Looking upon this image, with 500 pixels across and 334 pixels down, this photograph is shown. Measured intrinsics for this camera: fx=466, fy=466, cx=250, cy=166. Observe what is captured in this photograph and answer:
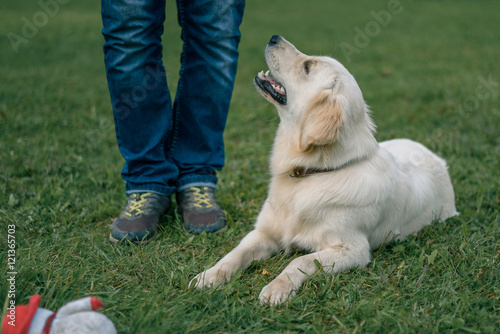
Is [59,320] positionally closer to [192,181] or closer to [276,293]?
[276,293]

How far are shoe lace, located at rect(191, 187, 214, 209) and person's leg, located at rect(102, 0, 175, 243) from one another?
5.6 inches

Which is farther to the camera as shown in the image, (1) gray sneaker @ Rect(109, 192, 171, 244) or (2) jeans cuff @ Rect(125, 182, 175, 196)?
(2) jeans cuff @ Rect(125, 182, 175, 196)

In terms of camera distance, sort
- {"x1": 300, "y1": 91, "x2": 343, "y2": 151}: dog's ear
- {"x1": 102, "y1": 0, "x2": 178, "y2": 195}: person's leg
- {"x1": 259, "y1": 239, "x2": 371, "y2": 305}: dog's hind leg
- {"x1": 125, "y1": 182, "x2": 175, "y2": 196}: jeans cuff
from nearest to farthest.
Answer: {"x1": 259, "y1": 239, "x2": 371, "y2": 305}: dog's hind leg, {"x1": 300, "y1": 91, "x2": 343, "y2": 151}: dog's ear, {"x1": 102, "y1": 0, "x2": 178, "y2": 195}: person's leg, {"x1": 125, "y1": 182, "x2": 175, "y2": 196}: jeans cuff

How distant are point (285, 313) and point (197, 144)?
4.26ft

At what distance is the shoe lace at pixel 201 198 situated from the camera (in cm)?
275

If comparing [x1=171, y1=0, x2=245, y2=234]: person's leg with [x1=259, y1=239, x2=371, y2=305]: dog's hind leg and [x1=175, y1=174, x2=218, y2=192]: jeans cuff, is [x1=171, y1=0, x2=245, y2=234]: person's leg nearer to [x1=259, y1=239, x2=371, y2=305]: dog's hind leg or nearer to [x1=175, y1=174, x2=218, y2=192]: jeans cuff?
[x1=175, y1=174, x2=218, y2=192]: jeans cuff

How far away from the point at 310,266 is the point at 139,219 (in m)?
0.99

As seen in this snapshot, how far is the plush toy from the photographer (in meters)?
1.48

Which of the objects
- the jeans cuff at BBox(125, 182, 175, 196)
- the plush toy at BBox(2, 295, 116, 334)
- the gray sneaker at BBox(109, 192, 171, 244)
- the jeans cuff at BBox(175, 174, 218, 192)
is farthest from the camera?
the jeans cuff at BBox(175, 174, 218, 192)

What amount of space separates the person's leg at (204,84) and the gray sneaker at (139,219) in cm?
24

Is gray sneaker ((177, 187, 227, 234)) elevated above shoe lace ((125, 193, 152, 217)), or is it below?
below

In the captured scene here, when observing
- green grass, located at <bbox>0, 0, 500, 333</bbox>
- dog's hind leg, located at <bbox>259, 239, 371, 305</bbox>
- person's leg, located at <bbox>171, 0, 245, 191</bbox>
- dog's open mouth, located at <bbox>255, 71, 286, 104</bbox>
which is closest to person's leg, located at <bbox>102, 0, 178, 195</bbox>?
person's leg, located at <bbox>171, 0, 245, 191</bbox>

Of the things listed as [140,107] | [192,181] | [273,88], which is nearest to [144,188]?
[192,181]

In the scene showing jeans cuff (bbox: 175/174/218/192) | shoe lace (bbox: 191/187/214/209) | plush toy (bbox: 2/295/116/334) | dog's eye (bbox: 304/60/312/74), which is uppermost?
dog's eye (bbox: 304/60/312/74)
